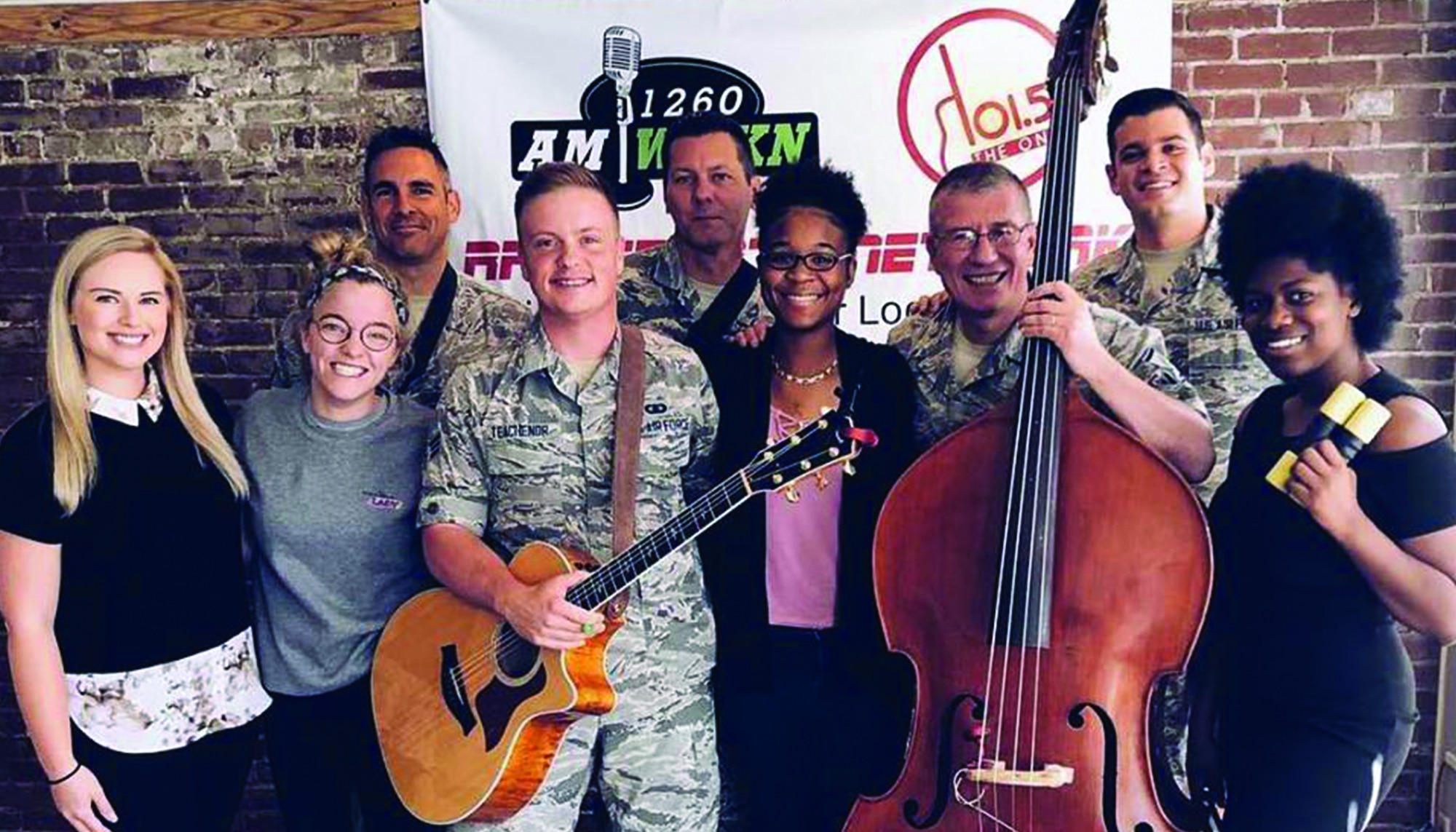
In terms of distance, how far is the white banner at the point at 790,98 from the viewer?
2957 mm

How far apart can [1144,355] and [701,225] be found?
1171mm

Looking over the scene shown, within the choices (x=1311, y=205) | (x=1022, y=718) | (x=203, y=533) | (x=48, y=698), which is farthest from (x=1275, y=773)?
(x=48, y=698)

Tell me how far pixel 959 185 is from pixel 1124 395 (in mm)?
542

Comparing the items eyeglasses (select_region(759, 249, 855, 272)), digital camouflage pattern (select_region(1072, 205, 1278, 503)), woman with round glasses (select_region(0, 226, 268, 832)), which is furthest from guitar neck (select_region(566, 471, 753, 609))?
digital camouflage pattern (select_region(1072, 205, 1278, 503))

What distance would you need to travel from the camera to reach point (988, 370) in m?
2.13

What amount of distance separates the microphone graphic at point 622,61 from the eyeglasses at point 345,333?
→ 1.15 metres

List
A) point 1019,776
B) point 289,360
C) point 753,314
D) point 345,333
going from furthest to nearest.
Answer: point 753,314 < point 289,360 < point 345,333 < point 1019,776

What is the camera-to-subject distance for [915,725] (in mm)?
1792

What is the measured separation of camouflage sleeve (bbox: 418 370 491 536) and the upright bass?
2.37 ft

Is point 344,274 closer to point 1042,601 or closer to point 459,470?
point 459,470

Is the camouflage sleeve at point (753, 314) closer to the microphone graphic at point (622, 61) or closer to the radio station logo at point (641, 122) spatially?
the radio station logo at point (641, 122)

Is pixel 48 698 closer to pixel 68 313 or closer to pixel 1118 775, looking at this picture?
pixel 68 313

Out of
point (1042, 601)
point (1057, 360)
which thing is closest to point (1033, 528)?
point (1042, 601)

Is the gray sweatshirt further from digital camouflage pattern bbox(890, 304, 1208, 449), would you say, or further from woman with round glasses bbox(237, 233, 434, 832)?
digital camouflage pattern bbox(890, 304, 1208, 449)
